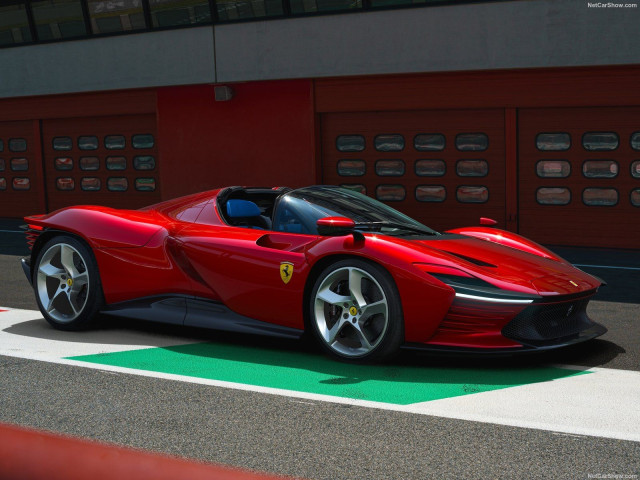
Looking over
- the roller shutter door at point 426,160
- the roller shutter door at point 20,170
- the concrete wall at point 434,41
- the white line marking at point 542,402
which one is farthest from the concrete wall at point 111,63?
the white line marking at point 542,402

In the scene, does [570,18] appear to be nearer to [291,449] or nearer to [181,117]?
[181,117]

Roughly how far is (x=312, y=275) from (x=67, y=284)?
6.69ft

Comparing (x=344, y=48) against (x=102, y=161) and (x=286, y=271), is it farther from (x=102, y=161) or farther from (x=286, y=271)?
(x=286, y=271)

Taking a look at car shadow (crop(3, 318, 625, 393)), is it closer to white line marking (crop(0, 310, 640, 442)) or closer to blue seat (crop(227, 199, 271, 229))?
white line marking (crop(0, 310, 640, 442))

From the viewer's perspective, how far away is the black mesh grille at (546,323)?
4773 mm

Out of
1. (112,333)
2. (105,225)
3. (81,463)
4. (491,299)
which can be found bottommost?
(112,333)

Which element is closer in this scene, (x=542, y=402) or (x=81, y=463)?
(x=81, y=463)

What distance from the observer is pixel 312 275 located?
5246 millimetres

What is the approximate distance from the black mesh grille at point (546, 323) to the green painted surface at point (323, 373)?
0.21 m

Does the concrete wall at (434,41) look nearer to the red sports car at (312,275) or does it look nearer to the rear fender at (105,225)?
the red sports car at (312,275)

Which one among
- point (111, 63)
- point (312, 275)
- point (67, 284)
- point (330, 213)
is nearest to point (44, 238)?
point (67, 284)

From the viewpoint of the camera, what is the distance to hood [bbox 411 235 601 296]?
4887 mm

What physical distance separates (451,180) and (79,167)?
873 cm

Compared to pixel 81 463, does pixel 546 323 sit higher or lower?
lower
